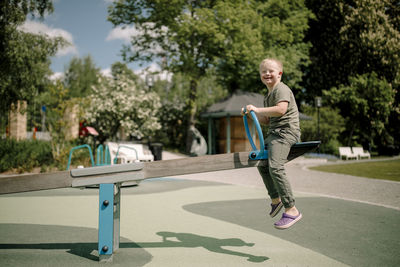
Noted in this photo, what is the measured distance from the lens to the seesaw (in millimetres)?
3369

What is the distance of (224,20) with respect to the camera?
2066 centimetres

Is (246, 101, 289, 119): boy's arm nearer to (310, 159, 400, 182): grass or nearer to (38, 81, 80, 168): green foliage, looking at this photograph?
(310, 159, 400, 182): grass

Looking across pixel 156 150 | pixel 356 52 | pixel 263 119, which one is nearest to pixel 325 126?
pixel 356 52

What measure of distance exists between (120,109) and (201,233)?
A: 48.8ft

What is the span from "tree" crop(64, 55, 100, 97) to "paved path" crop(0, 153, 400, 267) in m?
44.4

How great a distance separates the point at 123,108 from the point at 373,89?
17.4m

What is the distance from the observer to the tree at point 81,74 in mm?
49688

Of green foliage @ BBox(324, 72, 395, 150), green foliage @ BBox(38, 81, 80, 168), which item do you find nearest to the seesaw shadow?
green foliage @ BBox(38, 81, 80, 168)

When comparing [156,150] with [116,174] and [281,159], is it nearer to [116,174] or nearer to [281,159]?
[116,174]

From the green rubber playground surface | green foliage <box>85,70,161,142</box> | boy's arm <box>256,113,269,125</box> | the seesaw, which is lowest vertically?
the green rubber playground surface

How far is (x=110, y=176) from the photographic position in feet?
11.3

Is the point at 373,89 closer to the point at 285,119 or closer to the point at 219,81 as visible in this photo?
the point at 219,81

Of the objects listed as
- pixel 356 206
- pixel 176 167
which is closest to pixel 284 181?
pixel 176 167

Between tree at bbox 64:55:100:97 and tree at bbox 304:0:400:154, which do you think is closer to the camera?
tree at bbox 304:0:400:154
